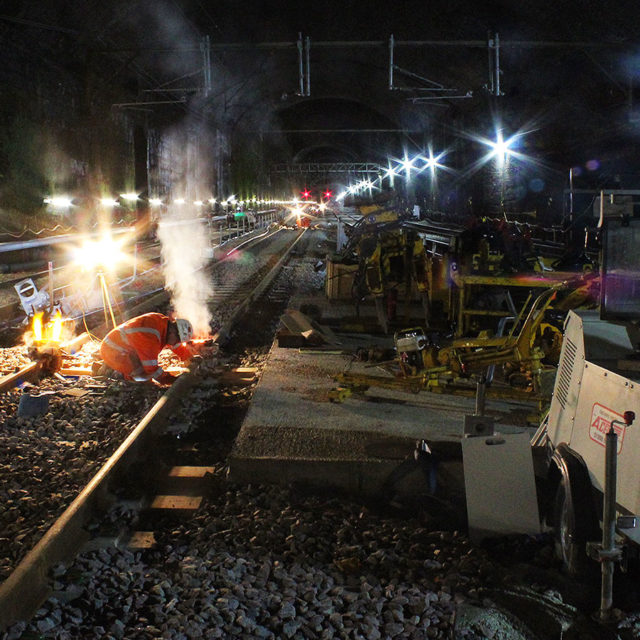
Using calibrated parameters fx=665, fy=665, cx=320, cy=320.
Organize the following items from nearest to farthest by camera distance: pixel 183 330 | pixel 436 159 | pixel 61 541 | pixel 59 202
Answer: pixel 61 541 < pixel 183 330 < pixel 59 202 < pixel 436 159

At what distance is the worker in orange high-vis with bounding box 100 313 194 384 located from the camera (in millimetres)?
7965

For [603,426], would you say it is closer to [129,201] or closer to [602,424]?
[602,424]

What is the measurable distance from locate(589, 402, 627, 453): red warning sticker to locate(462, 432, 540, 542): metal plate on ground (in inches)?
23.2

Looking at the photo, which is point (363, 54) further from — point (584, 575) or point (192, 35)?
point (584, 575)

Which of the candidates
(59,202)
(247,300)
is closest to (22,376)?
(247,300)

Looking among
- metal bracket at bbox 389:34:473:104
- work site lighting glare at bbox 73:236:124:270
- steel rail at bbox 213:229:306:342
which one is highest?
metal bracket at bbox 389:34:473:104

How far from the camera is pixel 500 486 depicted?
14.3 ft

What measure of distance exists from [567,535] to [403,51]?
2409 centimetres

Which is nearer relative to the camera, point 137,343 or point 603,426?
point 603,426

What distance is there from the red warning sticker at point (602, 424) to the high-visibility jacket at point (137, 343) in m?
5.50

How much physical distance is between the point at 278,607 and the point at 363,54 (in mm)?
27447

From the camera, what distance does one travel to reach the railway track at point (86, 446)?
12.5 ft

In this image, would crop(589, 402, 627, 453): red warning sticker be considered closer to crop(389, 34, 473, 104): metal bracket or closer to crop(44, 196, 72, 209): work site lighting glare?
crop(389, 34, 473, 104): metal bracket

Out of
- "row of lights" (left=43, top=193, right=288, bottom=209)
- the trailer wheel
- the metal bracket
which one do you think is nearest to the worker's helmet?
the trailer wheel
